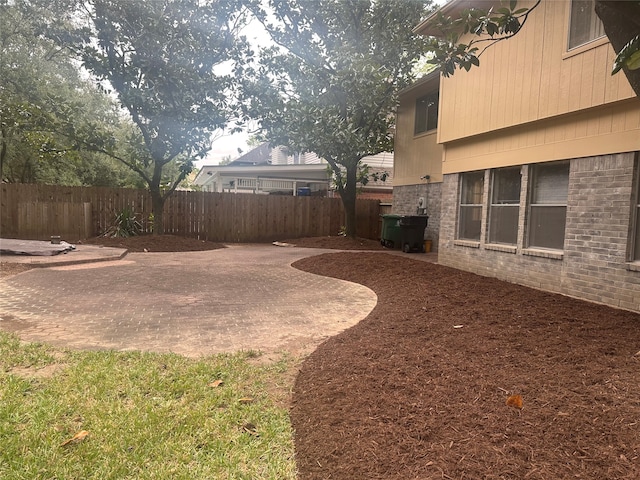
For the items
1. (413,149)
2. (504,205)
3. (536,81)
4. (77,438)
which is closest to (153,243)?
(413,149)

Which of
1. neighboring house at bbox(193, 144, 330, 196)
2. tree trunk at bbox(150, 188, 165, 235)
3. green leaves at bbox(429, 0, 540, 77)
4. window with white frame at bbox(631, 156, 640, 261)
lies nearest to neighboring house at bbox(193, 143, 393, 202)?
neighboring house at bbox(193, 144, 330, 196)

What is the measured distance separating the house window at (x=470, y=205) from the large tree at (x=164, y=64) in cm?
920

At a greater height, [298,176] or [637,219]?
[298,176]

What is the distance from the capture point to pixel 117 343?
4.24 m

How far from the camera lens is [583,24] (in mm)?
6352

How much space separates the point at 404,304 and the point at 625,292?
113 inches

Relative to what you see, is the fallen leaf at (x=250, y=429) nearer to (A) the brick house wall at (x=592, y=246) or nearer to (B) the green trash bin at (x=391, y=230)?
(A) the brick house wall at (x=592, y=246)

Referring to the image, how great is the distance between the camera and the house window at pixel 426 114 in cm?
1385

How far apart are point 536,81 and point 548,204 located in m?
2.02

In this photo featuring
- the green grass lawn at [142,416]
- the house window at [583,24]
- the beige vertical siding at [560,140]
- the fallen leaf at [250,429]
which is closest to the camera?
the green grass lawn at [142,416]

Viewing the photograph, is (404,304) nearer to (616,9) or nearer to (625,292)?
(625,292)

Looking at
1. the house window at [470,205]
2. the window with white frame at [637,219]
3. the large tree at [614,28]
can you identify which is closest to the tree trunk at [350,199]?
the house window at [470,205]

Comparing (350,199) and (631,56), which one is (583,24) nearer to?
(631,56)

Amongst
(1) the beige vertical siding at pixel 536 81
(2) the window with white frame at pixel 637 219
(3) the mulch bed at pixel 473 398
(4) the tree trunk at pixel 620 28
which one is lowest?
(3) the mulch bed at pixel 473 398
